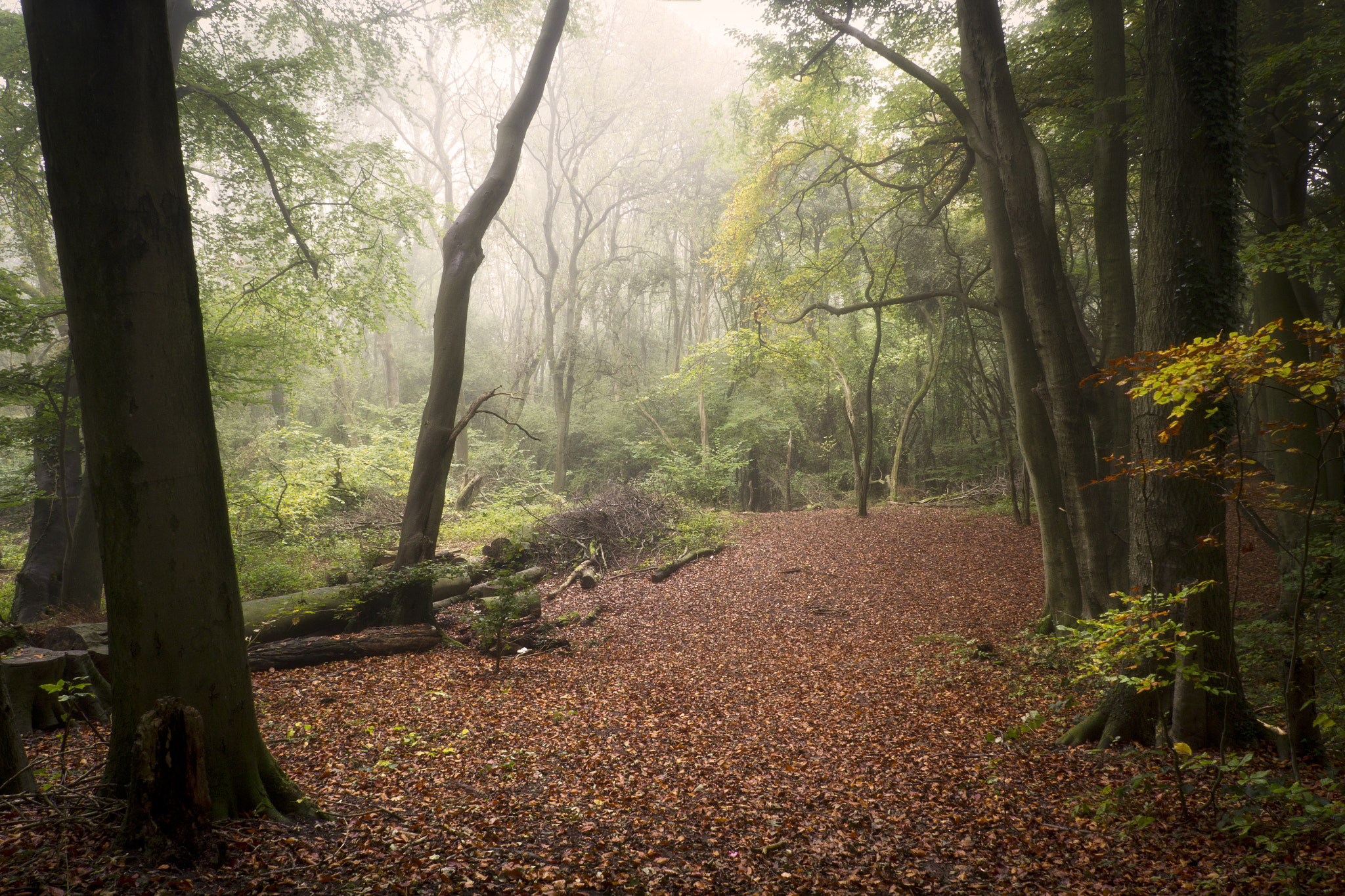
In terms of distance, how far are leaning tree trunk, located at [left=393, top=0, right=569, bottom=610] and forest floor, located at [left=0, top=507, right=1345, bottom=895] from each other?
5.61ft

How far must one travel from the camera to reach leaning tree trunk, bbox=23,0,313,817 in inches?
97.6

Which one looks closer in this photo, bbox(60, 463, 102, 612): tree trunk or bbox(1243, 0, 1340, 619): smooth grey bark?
bbox(1243, 0, 1340, 619): smooth grey bark

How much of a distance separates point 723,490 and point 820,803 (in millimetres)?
13579

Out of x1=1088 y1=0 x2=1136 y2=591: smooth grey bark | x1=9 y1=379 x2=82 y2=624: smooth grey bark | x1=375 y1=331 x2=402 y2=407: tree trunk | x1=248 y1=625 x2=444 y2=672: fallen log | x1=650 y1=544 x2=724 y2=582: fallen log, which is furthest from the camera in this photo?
x1=375 y1=331 x2=402 y2=407: tree trunk

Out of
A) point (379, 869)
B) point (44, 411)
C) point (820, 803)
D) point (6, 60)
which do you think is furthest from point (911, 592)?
point (6, 60)

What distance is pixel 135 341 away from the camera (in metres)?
2.53

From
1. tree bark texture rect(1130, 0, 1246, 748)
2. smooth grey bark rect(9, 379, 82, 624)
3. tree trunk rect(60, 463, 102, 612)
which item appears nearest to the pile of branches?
tree trunk rect(60, 463, 102, 612)

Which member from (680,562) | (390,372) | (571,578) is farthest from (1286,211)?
(390,372)

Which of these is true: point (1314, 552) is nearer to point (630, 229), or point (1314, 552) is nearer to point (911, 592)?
point (911, 592)

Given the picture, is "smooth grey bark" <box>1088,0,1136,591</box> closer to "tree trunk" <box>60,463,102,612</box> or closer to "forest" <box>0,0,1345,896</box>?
"forest" <box>0,0,1345,896</box>

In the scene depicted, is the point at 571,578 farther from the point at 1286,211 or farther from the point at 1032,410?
the point at 1286,211

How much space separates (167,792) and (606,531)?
9.17 m

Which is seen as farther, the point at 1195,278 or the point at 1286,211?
the point at 1286,211

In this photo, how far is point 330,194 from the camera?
397 inches
